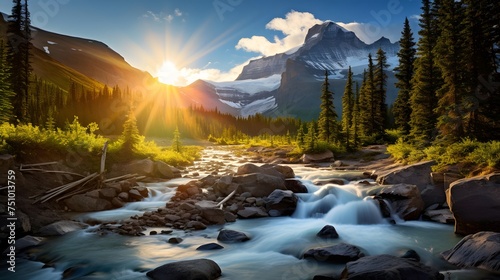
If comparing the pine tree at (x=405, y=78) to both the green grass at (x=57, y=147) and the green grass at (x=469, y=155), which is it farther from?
the green grass at (x=57, y=147)

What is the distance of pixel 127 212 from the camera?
14531 millimetres

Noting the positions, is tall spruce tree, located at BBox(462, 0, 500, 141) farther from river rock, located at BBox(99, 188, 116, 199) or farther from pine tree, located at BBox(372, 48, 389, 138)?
pine tree, located at BBox(372, 48, 389, 138)

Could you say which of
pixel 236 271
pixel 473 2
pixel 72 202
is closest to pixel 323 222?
pixel 236 271

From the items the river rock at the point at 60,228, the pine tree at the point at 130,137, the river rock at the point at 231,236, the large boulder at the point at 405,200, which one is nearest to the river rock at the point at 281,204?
the river rock at the point at 231,236

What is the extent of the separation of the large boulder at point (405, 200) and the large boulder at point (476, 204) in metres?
2.19

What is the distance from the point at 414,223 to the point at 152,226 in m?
10.6

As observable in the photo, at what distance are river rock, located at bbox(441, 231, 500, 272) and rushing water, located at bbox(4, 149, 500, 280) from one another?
334 mm

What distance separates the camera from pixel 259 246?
11.2 metres

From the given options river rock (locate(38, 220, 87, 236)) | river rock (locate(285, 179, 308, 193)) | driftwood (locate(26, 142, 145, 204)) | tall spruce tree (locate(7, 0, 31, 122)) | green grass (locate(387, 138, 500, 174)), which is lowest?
river rock (locate(38, 220, 87, 236))

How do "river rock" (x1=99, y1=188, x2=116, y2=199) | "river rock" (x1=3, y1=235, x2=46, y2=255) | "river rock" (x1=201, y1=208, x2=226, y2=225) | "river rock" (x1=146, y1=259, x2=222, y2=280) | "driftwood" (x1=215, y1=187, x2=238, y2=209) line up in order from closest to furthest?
"river rock" (x1=146, y1=259, x2=222, y2=280), "river rock" (x1=3, y1=235, x2=46, y2=255), "river rock" (x1=201, y1=208, x2=226, y2=225), "driftwood" (x1=215, y1=187, x2=238, y2=209), "river rock" (x1=99, y1=188, x2=116, y2=199)

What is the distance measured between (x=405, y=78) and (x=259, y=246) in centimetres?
4081

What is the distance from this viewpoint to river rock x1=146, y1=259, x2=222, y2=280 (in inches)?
299

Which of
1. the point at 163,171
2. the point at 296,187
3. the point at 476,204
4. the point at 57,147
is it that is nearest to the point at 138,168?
the point at 163,171

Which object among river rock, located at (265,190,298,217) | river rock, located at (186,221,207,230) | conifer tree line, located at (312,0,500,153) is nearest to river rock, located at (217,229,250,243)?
river rock, located at (186,221,207,230)
